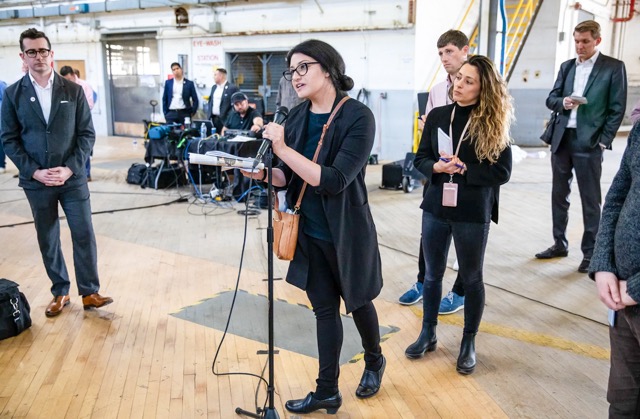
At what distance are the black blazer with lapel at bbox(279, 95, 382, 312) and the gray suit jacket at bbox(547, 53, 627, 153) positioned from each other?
107 inches

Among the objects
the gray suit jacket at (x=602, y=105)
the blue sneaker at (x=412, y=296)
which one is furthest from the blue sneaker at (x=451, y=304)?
the gray suit jacket at (x=602, y=105)

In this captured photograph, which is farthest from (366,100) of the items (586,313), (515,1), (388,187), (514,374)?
(514,374)

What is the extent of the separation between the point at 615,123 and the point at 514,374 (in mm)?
2355

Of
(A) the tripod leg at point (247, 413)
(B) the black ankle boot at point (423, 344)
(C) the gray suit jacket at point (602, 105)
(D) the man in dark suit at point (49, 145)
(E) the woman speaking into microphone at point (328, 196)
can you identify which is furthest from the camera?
(C) the gray suit jacket at point (602, 105)

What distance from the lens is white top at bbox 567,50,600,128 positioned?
439 cm

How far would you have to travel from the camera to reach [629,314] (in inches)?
65.1

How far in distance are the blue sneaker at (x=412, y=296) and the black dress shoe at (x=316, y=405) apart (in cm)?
141

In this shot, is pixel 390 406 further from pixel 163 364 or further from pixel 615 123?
pixel 615 123

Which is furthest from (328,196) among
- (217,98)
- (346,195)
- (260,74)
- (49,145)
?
(260,74)

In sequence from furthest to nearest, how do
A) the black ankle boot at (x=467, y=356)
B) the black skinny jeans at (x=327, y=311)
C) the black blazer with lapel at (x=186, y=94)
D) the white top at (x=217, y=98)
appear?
the black blazer with lapel at (x=186, y=94) → the white top at (x=217, y=98) → the black ankle boot at (x=467, y=356) → the black skinny jeans at (x=327, y=311)

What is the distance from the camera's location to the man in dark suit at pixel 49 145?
346 cm

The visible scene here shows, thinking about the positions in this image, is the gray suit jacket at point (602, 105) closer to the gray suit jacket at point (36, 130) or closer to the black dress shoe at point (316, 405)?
the black dress shoe at point (316, 405)

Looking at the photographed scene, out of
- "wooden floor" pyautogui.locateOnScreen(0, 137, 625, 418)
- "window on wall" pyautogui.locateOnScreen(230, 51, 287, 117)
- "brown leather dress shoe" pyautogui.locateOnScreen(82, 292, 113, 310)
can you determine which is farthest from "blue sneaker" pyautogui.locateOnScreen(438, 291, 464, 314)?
"window on wall" pyautogui.locateOnScreen(230, 51, 287, 117)

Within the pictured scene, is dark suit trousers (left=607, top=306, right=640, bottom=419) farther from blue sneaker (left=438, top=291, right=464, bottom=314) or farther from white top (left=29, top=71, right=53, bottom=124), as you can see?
white top (left=29, top=71, right=53, bottom=124)
